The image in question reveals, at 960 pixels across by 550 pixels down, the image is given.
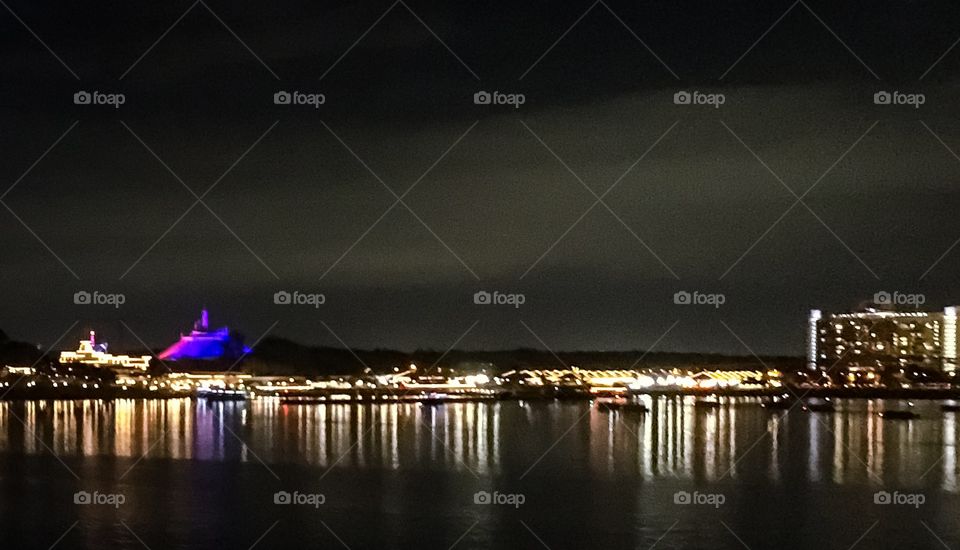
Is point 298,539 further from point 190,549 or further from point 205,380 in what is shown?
point 205,380

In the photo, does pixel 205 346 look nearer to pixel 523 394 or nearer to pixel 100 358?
pixel 100 358

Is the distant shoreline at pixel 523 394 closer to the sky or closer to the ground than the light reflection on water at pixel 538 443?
closer to the ground

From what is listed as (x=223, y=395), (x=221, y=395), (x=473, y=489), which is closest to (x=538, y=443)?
(x=473, y=489)

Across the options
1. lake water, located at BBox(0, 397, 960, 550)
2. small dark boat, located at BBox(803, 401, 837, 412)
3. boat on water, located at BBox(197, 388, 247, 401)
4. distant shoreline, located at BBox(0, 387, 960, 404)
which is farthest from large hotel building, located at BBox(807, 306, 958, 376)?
lake water, located at BBox(0, 397, 960, 550)

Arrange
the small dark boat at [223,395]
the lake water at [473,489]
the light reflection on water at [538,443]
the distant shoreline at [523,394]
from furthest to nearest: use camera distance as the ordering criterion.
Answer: the small dark boat at [223,395]
the distant shoreline at [523,394]
the light reflection on water at [538,443]
the lake water at [473,489]

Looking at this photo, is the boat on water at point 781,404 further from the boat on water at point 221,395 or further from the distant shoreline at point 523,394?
the boat on water at point 221,395

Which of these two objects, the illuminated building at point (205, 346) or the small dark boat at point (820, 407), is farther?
the illuminated building at point (205, 346)

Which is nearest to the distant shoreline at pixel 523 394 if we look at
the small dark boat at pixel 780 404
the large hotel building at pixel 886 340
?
the small dark boat at pixel 780 404

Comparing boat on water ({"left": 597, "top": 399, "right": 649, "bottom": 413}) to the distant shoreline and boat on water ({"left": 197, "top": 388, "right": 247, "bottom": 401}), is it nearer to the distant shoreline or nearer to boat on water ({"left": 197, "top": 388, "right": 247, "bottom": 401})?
the distant shoreline
